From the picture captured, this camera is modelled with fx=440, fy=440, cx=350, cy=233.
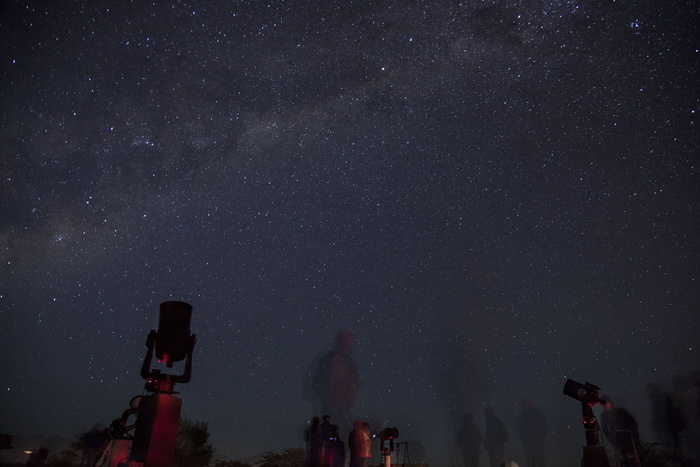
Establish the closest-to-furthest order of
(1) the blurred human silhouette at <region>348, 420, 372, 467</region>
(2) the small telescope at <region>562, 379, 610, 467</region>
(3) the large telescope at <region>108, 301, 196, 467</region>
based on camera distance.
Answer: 1. (3) the large telescope at <region>108, 301, 196, 467</region>
2. (2) the small telescope at <region>562, 379, 610, 467</region>
3. (1) the blurred human silhouette at <region>348, 420, 372, 467</region>

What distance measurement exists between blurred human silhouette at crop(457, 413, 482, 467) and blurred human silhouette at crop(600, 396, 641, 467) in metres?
12.1

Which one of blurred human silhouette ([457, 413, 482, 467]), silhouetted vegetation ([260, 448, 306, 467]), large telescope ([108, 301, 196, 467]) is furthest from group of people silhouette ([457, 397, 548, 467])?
large telescope ([108, 301, 196, 467])

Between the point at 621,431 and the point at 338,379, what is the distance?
17.2 m

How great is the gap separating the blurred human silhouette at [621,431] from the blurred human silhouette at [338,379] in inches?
629

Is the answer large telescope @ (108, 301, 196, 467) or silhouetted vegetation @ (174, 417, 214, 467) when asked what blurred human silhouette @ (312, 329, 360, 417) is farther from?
large telescope @ (108, 301, 196, 467)

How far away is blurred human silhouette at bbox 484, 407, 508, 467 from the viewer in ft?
59.8

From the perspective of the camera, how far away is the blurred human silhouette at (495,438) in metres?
18.2

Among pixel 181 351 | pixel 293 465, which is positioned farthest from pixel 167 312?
pixel 293 465

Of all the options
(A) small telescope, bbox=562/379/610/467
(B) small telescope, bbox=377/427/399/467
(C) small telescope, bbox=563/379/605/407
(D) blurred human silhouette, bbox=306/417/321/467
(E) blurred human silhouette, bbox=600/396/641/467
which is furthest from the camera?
(D) blurred human silhouette, bbox=306/417/321/467

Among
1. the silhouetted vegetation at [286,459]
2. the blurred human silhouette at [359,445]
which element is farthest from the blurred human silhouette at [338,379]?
the blurred human silhouette at [359,445]

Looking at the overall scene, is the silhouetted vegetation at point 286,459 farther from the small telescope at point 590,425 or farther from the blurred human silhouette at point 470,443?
the small telescope at point 590,425

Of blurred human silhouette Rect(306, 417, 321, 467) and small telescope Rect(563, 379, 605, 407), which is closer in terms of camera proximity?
small telescope Rect(563, 379, 605, 407)

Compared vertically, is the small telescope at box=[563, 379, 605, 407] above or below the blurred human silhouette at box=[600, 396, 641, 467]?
above

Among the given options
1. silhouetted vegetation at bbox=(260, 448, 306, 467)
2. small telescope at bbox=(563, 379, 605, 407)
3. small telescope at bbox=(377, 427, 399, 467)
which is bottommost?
silhouetted vegetation at bbox=(260, 448, 306, 467)
